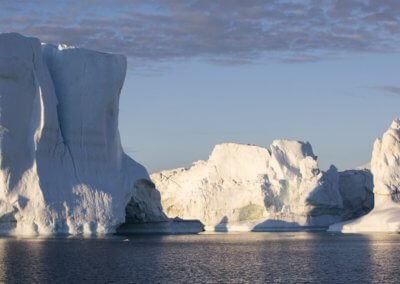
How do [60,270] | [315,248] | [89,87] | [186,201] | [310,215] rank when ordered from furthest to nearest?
[186,201]
[310,215]
[89,87]
[315,248]
[60,270]

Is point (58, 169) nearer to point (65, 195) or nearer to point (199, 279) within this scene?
point (65, 195)

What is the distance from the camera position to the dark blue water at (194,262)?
28.8 metres

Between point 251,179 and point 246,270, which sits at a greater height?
point 251,179

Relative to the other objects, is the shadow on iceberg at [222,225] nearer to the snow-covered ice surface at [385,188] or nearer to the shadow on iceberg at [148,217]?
the shadow on iceberg at [148,217]

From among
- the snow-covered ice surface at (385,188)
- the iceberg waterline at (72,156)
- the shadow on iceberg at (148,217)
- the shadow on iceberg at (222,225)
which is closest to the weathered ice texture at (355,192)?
the shadow on iceberg at (222,225)

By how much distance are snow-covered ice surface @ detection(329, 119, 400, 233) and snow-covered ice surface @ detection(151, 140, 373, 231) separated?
275 inches

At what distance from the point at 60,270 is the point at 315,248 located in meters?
17.2

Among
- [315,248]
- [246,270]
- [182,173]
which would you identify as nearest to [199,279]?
[246,270]

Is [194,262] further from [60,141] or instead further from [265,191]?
[265,191]

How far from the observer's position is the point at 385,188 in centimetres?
6425

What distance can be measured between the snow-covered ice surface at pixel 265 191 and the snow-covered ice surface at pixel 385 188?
275 inches

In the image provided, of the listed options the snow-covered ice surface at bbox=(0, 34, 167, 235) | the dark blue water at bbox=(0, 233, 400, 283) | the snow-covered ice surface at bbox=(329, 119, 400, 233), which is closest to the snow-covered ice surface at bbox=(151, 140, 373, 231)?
the snow-covered ice surface at bbox=(329, 119, 400, 233)

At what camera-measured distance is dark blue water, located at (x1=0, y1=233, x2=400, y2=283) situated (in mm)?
28828

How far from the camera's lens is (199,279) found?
2850 centimetres
